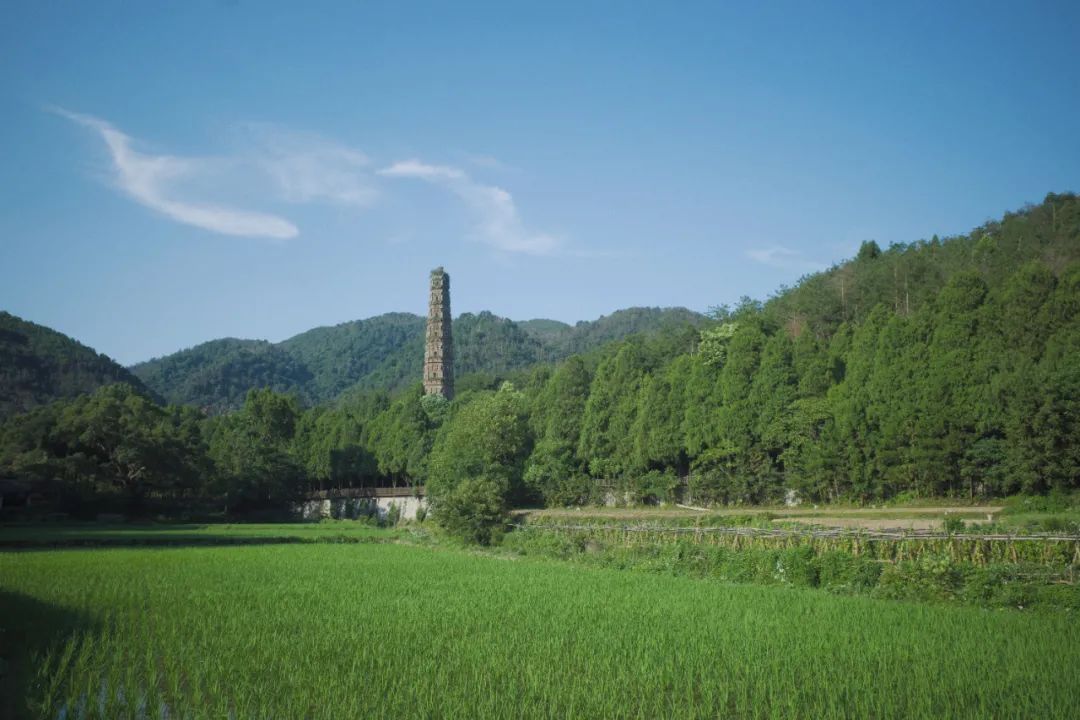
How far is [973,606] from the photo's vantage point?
14742 mm

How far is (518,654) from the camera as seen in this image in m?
10.9

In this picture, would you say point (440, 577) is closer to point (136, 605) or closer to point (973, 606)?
point (136, 605)

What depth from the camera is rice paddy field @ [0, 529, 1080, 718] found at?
8.34 m

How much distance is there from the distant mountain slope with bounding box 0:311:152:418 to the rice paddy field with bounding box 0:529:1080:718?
7478cm

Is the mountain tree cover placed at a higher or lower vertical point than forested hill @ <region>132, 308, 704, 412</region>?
lower

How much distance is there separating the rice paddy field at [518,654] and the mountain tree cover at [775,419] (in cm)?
1359

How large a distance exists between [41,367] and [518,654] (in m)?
95.2

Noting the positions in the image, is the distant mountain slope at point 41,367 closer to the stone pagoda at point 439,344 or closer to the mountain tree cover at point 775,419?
the mountain tree cover at point 775,419

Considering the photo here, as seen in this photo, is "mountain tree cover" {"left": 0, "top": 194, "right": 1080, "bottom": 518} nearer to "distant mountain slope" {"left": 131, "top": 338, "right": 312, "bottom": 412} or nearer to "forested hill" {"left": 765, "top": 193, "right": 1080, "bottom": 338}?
"forested hill" {"left": 765, "top": 193, "right": 1080, "bottom": 338}

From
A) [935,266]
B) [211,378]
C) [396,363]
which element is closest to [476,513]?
[935,266]

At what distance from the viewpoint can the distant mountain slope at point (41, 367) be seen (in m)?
80.7

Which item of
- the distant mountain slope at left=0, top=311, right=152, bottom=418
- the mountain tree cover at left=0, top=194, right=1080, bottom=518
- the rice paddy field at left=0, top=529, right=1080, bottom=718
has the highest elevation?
the distant mountain slope at left=0, top=311, right=152, bottom=418

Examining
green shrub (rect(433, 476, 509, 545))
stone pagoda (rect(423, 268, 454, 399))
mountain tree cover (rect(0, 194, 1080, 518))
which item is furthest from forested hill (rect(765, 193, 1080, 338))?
stone pagoda (rect(423, 268, 454, 399))

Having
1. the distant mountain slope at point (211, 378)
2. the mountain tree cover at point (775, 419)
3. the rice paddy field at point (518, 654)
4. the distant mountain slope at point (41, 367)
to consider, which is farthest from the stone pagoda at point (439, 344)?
the distant mountain slope at point (211, 378)
